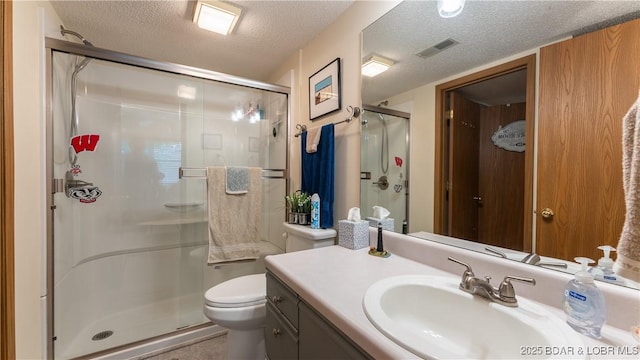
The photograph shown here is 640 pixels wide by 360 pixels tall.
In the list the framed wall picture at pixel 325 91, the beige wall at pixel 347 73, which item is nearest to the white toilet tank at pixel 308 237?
the beige wall at pixel 347 73

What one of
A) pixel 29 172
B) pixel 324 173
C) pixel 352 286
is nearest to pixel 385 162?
pixel 324 173

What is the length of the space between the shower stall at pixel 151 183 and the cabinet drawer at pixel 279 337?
1.02m

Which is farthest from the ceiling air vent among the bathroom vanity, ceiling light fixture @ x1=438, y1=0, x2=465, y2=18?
the bathroom vanity

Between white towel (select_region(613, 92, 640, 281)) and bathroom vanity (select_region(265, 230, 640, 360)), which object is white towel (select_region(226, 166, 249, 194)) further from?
white towel (select_region(613, 92, 640, 281))

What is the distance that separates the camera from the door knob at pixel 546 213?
76 cm

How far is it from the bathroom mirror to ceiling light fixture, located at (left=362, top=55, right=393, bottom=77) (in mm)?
22

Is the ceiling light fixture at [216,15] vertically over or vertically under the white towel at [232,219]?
over

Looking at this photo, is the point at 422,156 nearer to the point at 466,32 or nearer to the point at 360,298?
the point at 466,32

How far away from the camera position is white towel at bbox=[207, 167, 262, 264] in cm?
181

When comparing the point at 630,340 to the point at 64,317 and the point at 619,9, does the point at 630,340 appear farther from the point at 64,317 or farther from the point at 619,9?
the point at 64,317

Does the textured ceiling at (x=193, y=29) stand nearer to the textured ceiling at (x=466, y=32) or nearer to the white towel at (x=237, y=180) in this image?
the textured ceiling at (x=466, y=32)

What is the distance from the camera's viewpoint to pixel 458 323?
0.74 metres

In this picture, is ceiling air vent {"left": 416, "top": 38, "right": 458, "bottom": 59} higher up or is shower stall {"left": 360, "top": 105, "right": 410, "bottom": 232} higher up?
ceiling air vent {"left": 416, "top": 38, "right": 458, "bottom": 59}

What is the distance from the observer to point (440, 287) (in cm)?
79
